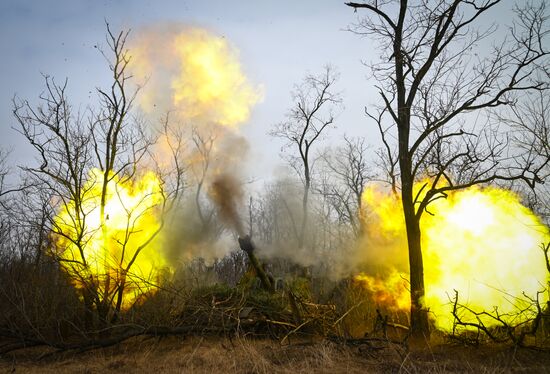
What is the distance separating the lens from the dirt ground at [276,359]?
741 centimetres

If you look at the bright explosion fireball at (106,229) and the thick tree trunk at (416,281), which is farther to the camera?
the bright explosion fireball at (106,229)

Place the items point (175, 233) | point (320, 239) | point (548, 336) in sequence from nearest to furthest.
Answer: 1. point (548, 336)
2. point (175, 233)
3. point (320, 239)

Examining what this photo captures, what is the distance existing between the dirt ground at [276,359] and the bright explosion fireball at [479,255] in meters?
1.90

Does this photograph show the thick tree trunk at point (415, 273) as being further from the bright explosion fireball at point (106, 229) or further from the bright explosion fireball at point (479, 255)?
the bright explosion fireball at point (106, 229)

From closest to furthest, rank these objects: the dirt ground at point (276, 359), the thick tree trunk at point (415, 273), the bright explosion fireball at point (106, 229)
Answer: the dirt ground at point (276, 359), the thick tree trunk at point (415, 273), the bright explosion fireball at point (106, 229)

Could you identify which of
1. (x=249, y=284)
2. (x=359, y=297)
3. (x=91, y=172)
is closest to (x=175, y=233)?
(x=91, y=172)

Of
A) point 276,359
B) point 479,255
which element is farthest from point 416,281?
point 276,359

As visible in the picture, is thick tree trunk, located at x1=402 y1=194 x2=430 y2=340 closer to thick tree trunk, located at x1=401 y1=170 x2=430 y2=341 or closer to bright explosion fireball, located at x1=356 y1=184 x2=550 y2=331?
thick tree trunk, located at x1=401 y1=170 x2=430 y2=341

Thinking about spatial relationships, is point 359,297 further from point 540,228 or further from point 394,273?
point 540,228

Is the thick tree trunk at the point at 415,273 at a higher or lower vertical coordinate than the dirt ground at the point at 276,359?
higher

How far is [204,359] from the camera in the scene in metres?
8.34

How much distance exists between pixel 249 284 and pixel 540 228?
9.04m

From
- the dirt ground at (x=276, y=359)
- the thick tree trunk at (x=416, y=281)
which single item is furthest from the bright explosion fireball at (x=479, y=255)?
the dirt ground at (x=276, y=359)

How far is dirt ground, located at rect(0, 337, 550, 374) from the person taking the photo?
741 cm
